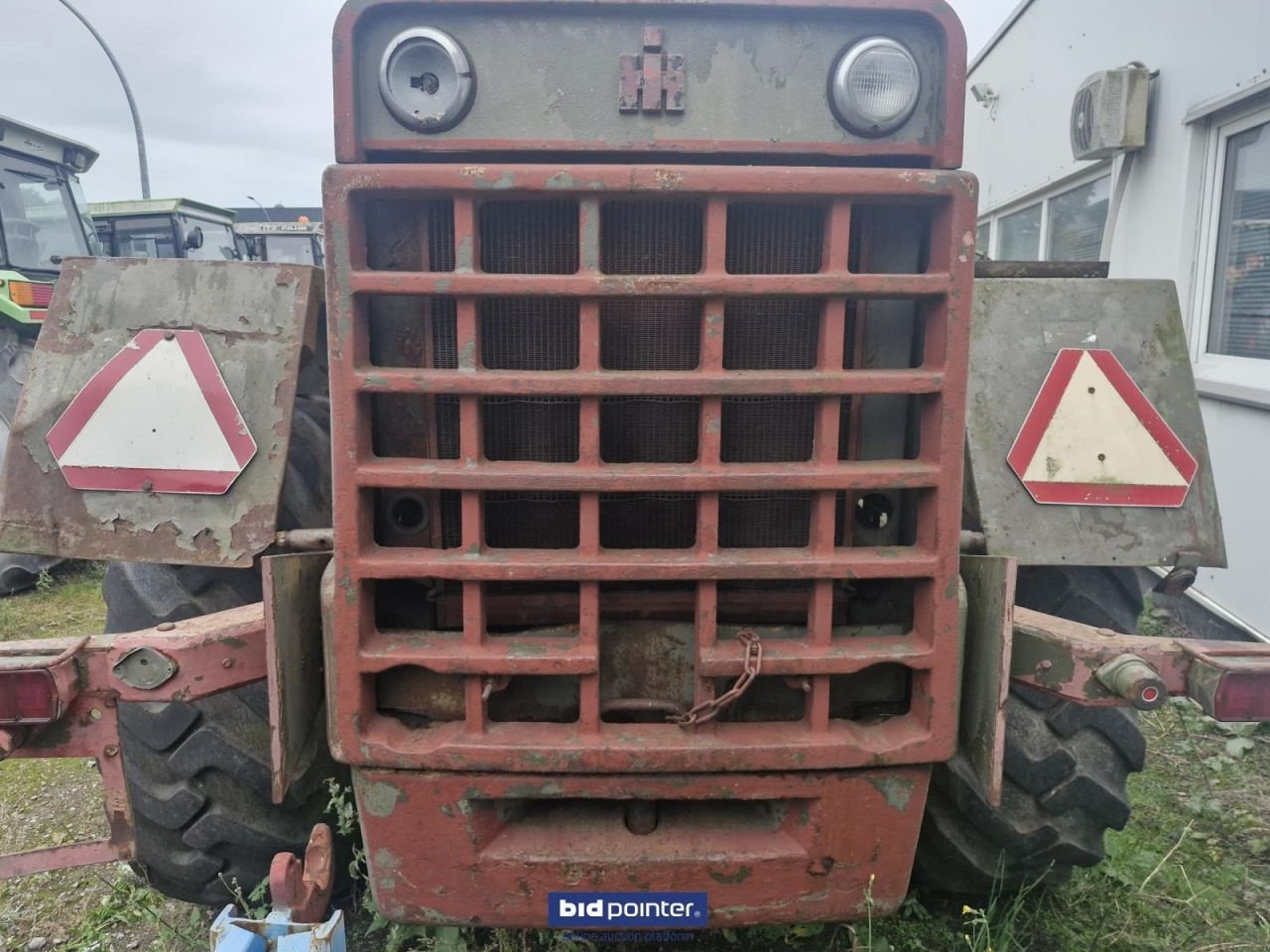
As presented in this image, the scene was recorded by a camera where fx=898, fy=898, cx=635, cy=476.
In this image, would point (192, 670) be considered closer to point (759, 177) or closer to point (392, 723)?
point (392, 723)

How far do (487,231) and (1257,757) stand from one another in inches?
155

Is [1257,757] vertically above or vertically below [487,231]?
below

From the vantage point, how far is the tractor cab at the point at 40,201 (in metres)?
8.04

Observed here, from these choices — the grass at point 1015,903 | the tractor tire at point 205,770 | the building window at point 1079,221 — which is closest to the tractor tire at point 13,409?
the grass at point 1015,903

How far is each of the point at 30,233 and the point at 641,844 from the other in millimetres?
9093

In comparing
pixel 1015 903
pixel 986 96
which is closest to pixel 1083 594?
pixel 1015 903

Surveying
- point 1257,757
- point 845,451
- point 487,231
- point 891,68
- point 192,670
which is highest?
point 891,68

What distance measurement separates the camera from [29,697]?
71.5 inches

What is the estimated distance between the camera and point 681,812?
207cm

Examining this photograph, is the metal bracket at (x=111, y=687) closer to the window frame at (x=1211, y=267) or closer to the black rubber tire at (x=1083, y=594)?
the black rubber tire at (x=1083, y=594)

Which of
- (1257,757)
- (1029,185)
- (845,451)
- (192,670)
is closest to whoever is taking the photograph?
(192,670)

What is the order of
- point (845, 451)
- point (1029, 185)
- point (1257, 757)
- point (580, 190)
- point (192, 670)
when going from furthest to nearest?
point (1029, 185) → point (1257, 757) → point (845, 451) → point (192, 670) → point (580, 190)

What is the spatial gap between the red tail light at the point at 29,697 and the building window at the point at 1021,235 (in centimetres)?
816

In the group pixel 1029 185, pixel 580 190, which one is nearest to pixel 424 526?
pixel 580 190
